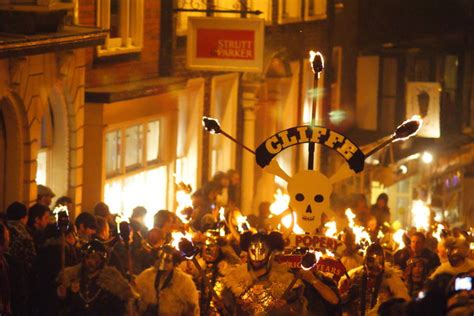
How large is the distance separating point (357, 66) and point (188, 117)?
12.1 m

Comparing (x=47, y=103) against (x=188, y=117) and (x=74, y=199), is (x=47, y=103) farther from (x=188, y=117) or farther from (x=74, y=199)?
(x=188, y=117)

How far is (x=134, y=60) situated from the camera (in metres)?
21.6

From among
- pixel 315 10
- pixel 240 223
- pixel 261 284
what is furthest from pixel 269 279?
pixel 315 10

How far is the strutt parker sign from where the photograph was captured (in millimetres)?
21062

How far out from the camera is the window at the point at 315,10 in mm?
30250

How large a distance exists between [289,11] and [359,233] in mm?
12531

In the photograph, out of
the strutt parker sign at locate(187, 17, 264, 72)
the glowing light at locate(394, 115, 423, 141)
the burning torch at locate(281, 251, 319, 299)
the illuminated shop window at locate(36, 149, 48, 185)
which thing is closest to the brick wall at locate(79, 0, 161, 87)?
the strutt parker sign at locate(187, 17, 264, 72)

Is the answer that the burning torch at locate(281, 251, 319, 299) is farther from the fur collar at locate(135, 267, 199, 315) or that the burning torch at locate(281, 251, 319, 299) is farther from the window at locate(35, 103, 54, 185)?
the window at locate(35, 103, 54, 185)

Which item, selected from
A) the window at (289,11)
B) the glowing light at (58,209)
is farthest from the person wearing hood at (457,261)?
the window at (289,11)

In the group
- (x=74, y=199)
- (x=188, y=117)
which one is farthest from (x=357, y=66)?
(x=74, y=199)

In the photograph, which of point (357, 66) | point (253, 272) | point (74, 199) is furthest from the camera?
point (357, 66)

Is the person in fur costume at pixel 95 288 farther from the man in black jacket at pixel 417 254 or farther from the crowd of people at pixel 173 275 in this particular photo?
the man in black jacket at pixel 417 254

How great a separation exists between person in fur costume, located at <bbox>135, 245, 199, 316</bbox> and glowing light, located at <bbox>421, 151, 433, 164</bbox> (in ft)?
65.1

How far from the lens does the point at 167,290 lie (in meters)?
12.7
